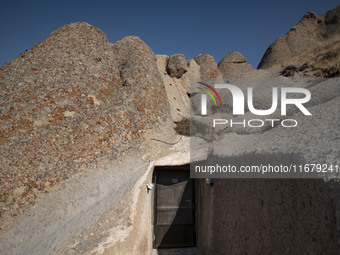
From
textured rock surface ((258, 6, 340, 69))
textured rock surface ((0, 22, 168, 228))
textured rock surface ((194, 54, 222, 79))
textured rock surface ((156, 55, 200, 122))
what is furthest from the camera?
textured rock surface ((258, 6, 340, 69))

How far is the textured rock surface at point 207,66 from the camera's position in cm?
1531

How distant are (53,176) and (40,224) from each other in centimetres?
114

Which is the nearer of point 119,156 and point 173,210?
point 119,156

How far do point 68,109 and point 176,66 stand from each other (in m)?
7.62

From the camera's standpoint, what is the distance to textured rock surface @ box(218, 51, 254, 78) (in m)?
21.1

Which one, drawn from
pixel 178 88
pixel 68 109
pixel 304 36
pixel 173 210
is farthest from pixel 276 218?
pixel 304 36

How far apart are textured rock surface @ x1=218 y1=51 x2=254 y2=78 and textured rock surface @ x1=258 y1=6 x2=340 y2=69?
1956mm

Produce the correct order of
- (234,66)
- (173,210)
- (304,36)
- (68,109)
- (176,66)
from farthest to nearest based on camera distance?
(304,36)
(234,66)
(176,66)
(173,210)
(68,109)

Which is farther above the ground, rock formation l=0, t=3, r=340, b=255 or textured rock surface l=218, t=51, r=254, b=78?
textured rock surface l=218, t=51, r=254, b=78

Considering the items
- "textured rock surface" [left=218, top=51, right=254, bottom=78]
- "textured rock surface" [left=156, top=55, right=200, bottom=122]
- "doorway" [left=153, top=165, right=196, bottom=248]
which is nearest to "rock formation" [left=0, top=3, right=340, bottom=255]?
"textured rock surface" [left=156, top=55, right=200, bottom=122]

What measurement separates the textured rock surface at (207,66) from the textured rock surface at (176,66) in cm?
151

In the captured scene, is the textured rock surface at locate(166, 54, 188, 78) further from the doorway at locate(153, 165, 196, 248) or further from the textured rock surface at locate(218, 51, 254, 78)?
the textured rock surface at locate(218, 51, 254, 78)

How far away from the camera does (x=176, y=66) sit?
46.5 ft

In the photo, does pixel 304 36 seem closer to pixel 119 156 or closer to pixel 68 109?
pixel 119 156
